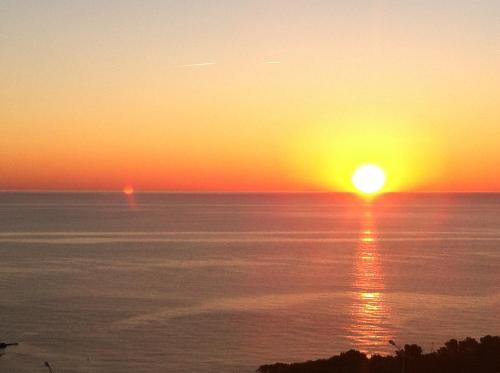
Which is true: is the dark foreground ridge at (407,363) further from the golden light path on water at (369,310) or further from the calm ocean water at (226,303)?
the golden light path on water at (369,310)

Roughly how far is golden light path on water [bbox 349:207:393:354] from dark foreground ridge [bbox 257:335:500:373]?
404 cm

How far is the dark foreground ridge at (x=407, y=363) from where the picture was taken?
112 feet

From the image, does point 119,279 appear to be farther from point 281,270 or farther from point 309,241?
point 309,241

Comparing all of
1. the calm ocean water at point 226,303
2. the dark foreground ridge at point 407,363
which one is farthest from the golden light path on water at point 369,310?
the dark foreground ridge at point 407,363

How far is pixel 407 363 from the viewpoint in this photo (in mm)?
34344

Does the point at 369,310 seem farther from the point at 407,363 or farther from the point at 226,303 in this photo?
the point at 407,363

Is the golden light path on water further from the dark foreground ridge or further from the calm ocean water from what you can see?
the dark foreground ridge

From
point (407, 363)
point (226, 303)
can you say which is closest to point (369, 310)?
point (226, 303)

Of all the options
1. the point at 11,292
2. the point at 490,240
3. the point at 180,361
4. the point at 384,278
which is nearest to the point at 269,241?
the point at 490,240

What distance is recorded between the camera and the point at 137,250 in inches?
3883

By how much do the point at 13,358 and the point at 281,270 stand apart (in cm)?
3995

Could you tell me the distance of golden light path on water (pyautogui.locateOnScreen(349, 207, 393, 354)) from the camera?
4175 centimetres

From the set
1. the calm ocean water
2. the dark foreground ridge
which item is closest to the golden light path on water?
the calm ocean water

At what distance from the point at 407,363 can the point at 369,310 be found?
16.9 meters
